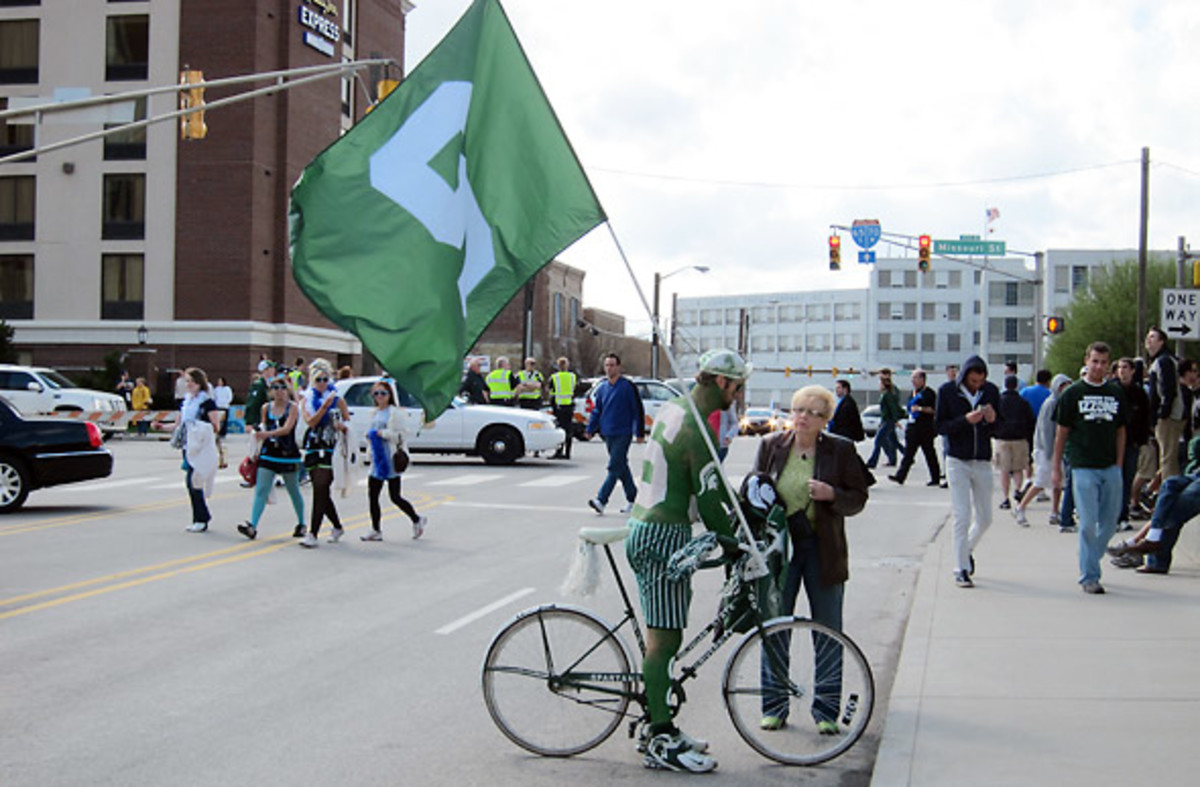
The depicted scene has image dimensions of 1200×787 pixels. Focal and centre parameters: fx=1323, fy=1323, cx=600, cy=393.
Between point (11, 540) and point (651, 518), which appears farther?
point (11, 540)

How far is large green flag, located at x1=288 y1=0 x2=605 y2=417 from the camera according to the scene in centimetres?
634

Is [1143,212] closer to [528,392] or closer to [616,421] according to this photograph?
[528,392]

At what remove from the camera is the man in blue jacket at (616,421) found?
1669 cm

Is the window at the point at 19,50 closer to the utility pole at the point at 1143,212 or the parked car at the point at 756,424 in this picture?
the parked car at the point at 756,424

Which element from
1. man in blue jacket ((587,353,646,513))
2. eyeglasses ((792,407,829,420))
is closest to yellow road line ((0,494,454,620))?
man in blue jacket ((587,353,646,513))

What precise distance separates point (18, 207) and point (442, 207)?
52.3 m

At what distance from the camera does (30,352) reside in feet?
173

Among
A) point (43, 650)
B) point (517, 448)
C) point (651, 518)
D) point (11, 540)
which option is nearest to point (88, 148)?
point (517, 448)

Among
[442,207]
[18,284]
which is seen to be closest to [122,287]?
[18,284]

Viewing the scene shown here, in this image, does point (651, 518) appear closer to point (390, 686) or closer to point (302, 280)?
point (302, 280)

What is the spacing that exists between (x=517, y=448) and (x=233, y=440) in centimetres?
1189

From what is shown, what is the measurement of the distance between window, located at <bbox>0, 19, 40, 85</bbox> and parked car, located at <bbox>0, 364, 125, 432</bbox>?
22.6 metres

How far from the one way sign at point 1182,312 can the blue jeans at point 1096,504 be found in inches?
351

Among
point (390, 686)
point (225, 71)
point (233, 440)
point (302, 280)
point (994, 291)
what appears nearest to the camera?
point (302, 280)
